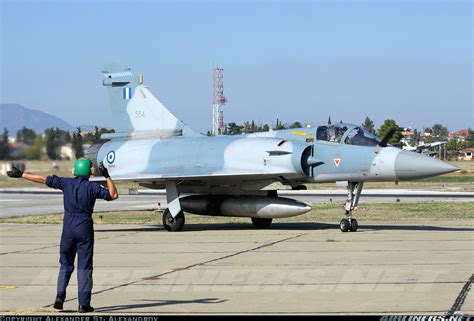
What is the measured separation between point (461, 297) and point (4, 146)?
443 inches

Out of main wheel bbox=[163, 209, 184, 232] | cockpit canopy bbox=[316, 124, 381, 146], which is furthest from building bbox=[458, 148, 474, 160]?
main wheel bbox=[163, 209, 184, 232]

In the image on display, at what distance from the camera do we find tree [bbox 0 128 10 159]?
57.8 ft

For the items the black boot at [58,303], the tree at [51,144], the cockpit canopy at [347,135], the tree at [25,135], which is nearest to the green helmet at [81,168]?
the black boot at [58,303]

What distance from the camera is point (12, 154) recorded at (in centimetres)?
1795

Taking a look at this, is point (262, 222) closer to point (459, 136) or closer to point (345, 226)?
point (345, 226)

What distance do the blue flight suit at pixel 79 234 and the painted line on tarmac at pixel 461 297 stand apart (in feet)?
12.6

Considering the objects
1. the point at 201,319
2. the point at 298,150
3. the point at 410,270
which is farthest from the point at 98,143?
the point at 201,319

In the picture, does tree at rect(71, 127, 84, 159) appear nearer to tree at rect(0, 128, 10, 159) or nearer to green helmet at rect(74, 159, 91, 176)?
tree at rect(0, 128, 10, 159)

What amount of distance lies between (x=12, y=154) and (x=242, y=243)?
553 centimetres

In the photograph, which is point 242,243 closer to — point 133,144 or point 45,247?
point 45,247

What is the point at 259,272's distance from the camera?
11.9m

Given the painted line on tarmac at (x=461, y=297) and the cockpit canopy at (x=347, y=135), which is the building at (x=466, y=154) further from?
the painted line on tarmac at (x=461, y=297)

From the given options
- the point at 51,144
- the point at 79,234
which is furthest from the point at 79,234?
the point at 51,144

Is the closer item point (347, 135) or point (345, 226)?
point (345, 226)
